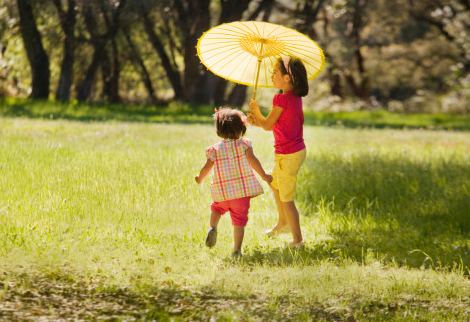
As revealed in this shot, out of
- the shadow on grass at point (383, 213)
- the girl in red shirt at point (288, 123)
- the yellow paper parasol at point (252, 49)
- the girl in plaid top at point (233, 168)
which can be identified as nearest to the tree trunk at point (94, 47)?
the shadow on grass at point (383, 213)

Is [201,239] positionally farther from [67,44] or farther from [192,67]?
[192,67]

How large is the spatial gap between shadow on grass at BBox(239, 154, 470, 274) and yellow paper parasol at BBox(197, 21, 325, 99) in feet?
6.13

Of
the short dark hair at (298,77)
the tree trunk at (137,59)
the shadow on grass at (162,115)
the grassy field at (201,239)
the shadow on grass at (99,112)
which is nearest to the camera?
the grassy field at (201,239)

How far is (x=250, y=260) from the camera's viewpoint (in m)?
5.82

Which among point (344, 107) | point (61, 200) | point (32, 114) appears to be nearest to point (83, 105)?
point (32, 114)

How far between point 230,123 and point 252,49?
1.14 meters

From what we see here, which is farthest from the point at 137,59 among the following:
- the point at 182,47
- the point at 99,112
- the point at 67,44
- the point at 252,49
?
the point at 252,49

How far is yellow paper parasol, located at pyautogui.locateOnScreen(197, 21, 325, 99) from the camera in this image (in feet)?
19.9

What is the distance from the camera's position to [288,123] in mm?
6023

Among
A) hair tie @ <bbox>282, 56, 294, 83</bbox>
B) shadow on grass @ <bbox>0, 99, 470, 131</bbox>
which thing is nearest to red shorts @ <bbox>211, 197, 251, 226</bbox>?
hair tie @ <bbox>282, 56, 294, 83</bbox>

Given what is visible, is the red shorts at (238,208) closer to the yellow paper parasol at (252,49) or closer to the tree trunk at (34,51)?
the yellow paper parasol at (252,49)

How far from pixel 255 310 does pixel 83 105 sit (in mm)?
13877

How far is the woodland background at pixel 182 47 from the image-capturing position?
63.7ft

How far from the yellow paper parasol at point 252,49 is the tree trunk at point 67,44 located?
42.6ft
